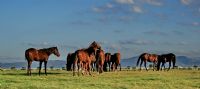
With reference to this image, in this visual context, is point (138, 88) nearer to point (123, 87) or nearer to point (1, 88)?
point (123, 87)

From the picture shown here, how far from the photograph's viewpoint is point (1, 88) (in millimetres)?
29672

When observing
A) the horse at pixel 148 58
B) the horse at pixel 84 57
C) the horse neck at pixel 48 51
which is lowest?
the horse at pixel 84 57

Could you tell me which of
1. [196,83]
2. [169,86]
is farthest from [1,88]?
[196,83]

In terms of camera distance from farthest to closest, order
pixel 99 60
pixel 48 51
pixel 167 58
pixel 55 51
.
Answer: pixel 167 58 → pixel 99 60 → pixel 55 51 → pixel 48 51

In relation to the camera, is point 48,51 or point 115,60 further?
point 115,60

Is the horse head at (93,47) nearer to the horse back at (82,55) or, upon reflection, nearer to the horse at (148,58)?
the horse back at (82,55)

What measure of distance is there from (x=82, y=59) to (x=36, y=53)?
193 inches

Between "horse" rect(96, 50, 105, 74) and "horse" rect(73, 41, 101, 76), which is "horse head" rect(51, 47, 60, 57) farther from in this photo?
"horse" rect(96, 50, 105, 74)

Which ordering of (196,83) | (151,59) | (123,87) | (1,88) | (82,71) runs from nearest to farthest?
(1,88) < (123,87) < (196,83) < (82,71) < (151,59)

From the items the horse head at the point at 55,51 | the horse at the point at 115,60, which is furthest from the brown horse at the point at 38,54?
the horse at the point at 115,60

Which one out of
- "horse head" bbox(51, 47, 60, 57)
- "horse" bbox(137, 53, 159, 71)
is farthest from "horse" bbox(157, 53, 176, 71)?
"horse head" bbox(51, 47, 60, 57)

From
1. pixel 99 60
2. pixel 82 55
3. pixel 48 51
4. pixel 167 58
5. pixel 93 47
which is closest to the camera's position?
pixel 82 55

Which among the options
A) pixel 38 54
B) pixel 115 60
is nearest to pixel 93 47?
pixel 38 54

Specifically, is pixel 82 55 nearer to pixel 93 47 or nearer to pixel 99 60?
pixel 93 47
